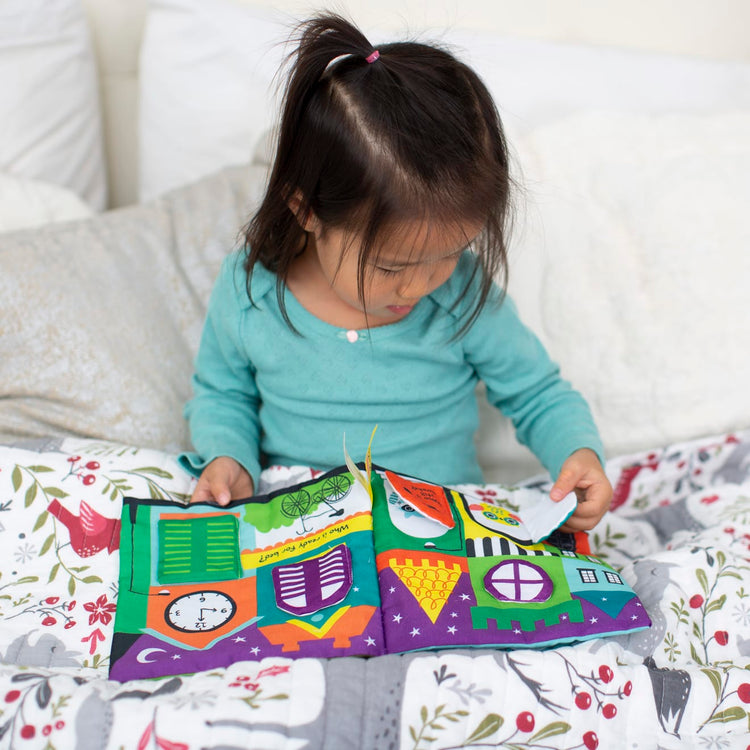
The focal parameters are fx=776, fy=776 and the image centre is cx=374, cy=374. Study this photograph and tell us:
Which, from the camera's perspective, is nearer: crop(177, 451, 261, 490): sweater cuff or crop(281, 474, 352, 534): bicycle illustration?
crop(281, 474, 352, 534): bicycle illustration

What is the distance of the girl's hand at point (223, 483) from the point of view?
838 millimetres

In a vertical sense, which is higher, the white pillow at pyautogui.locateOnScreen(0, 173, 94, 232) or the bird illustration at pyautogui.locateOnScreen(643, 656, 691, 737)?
the white pillow at pyautogui.locateOnScreen(0, 173, 94, 232)

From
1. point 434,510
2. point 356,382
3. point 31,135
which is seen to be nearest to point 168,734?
point 434,510

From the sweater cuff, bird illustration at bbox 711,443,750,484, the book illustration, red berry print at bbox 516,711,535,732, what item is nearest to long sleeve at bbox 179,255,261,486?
the sweater cuff

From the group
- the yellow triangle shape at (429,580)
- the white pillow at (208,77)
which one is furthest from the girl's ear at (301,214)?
the white pillow at (208,77)

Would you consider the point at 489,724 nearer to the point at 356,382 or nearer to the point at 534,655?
the point at 534,655

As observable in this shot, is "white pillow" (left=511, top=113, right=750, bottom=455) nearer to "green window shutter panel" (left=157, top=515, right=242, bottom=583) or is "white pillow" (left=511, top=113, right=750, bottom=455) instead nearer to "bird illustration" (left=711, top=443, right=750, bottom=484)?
"bird illustration" (left=711, top=443, right=750, bottom=484)

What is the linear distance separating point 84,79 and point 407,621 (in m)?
1.04

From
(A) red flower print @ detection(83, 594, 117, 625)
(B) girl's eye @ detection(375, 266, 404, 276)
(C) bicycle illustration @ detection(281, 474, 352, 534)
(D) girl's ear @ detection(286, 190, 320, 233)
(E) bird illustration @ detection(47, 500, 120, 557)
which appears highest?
(D) girl's ear @ detection(286, 190, 320, 233)

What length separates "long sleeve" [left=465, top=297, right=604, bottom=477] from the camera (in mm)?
902

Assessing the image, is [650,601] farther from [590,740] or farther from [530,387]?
[530,387]

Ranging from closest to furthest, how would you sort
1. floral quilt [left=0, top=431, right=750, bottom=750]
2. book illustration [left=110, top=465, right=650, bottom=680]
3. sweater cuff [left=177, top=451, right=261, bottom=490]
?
floral quilt [left=0, top=431, right=750, bottom=750], book illustration [left=110, top=465, right=650, bottom=680], sweater cuff [left=177, top=451, right=261, bottom=490]

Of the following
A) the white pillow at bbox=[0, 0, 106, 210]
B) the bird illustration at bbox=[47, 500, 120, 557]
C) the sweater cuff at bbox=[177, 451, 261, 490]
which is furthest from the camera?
the white pillow at bbox=[0, 0, 106, 210]

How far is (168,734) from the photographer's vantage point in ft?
1.76
